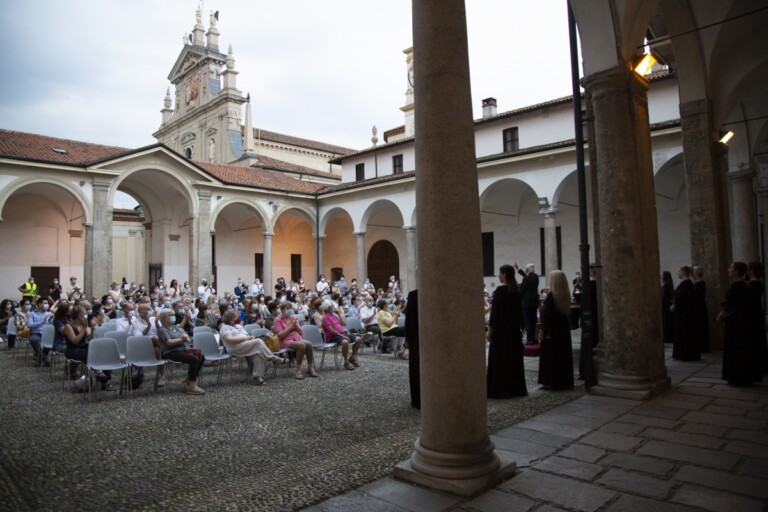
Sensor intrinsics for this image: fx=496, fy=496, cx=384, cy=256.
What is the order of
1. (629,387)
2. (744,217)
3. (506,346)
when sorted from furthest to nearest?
1. (744,217)
2. (506,346)
3. (629,387)

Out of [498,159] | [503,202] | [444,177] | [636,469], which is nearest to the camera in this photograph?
[444,177]

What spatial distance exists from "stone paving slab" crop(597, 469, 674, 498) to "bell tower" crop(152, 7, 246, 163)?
1284 inches

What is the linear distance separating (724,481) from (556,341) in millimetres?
3146

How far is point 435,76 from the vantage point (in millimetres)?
3229

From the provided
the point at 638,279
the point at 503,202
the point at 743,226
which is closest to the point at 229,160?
the point at 503,202

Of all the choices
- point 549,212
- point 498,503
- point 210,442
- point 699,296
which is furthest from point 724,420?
point 549,212

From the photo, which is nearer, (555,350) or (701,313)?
(555,350)

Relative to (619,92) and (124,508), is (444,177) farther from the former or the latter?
(619,92)

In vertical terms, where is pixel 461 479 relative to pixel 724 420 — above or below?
above

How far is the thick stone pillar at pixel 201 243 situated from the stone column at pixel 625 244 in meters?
18.7

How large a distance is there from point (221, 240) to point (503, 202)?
14892 mm

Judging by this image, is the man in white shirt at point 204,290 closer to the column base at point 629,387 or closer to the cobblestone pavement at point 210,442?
the cobblestone pavement at point 210,442

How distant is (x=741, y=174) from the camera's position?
12.1m

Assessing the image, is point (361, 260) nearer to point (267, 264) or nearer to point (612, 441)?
point (267, 264)
